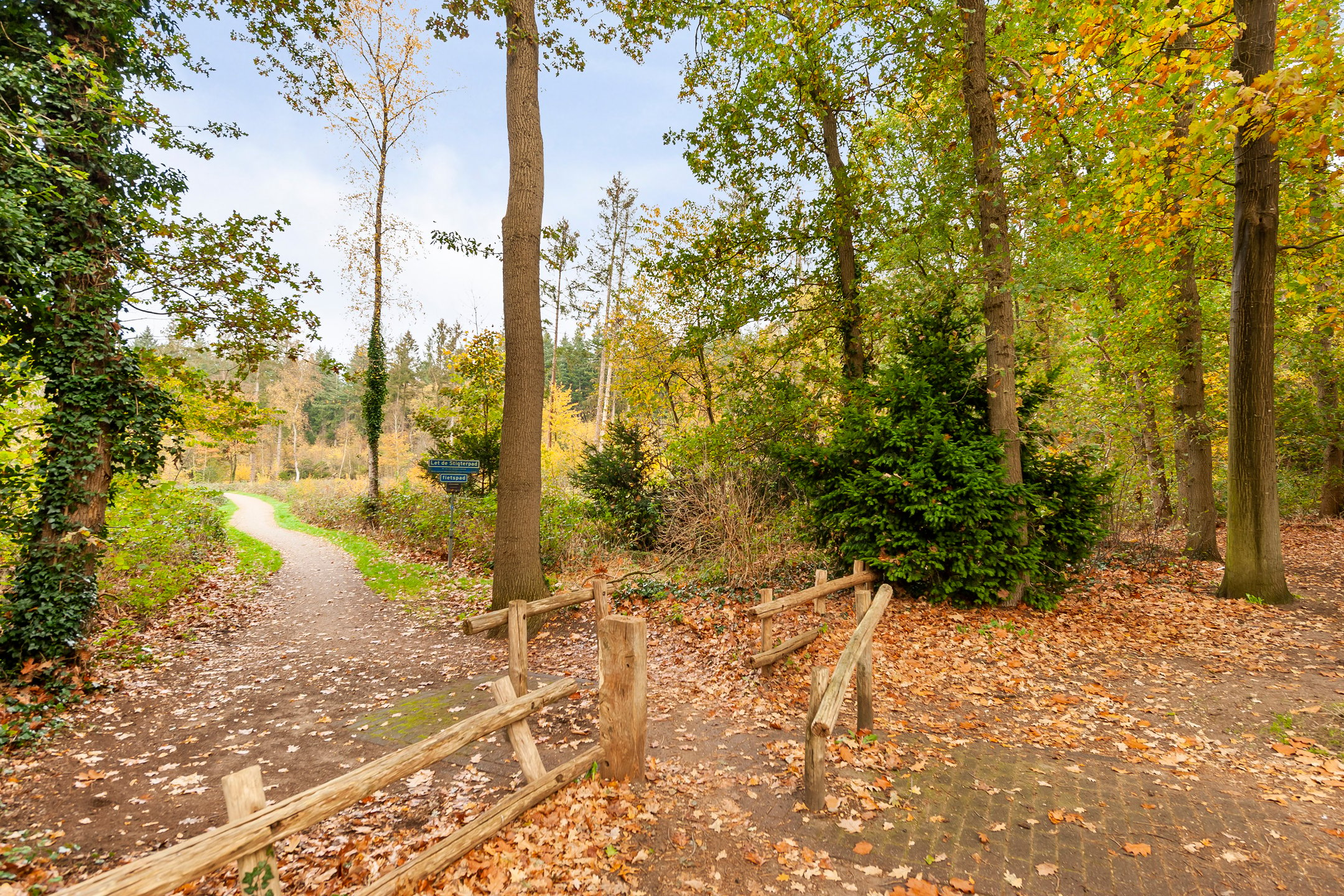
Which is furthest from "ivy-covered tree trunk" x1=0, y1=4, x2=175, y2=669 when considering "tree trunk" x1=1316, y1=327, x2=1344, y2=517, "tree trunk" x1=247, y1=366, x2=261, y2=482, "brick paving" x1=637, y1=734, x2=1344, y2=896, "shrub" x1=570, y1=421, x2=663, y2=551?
"tree trunk" x1=247, y1=366, x2=261, y2=482

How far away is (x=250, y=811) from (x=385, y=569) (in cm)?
1155

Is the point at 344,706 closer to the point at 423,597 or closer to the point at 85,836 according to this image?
the point at 85,836

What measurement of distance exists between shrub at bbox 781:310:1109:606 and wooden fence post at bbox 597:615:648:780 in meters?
4.88

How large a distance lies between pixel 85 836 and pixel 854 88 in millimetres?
13896

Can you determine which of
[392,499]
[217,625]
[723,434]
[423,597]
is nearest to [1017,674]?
[723,434]

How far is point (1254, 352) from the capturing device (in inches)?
292

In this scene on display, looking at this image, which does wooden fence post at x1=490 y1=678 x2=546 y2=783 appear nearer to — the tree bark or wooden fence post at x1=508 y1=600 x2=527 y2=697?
wooden fence post at x1=508 y1=600 x2=527 y2=697

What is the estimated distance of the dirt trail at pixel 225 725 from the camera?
4.26 metres

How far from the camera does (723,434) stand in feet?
35.1

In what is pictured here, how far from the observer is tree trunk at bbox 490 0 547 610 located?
319 inches

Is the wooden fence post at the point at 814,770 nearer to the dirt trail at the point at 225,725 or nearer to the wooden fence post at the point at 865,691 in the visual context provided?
the wooden fence post at the point at 865,691

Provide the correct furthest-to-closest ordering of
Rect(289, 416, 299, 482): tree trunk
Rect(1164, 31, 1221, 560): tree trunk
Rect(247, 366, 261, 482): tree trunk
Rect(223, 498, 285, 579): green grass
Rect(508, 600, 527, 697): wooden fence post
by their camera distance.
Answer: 1. Rect(247, 366, 261, 482): tree trunk
2. Rect(289, 416, 299, 482): tree trunk
3. Rect(223, 498, 285, 579): green grass
4. Rect(1164, 31, 1221, 560): tree trunk
5. Rect(508, 600, 527, 697): wooden fence post

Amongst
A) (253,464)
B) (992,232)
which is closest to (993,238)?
(992,232)

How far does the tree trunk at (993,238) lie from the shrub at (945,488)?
0.25 m
